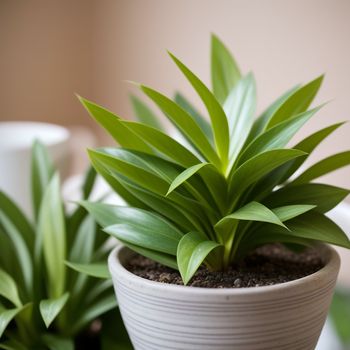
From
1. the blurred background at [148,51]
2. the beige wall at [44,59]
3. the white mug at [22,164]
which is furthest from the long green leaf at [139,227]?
the beige wall at [44,59]

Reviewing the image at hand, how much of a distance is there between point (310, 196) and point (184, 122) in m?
0.17

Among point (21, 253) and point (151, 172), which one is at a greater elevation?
point (151, 172)

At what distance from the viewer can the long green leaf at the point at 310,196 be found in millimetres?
628

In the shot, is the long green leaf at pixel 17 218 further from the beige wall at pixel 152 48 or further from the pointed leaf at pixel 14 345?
the beige wall at pixel 152 48

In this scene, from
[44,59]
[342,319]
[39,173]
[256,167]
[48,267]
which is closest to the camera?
[342,319]

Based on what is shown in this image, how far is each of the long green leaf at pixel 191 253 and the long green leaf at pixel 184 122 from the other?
0.31 ft

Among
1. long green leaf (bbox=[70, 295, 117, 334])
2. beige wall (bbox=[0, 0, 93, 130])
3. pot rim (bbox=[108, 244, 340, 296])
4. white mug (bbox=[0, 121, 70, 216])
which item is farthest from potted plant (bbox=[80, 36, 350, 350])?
beige wall (bbox=[0, 0, 93, 130])

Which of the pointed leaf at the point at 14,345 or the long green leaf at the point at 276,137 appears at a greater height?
the long green leaf at the point at 276,137

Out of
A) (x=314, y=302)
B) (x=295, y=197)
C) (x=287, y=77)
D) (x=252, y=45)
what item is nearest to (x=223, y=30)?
(x=252, y=45)

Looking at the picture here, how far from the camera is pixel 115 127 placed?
0.62 m

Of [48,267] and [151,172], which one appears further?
[48,267]

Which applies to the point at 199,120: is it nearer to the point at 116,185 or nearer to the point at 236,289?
the point at 116,185

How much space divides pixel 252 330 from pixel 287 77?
2.84 ft

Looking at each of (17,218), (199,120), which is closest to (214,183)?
(199,120)
